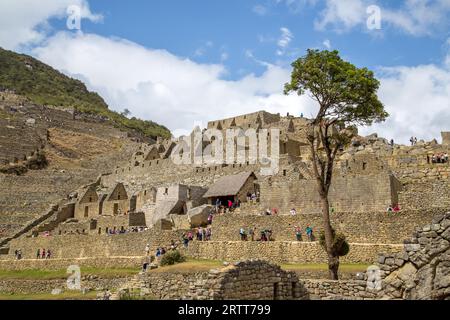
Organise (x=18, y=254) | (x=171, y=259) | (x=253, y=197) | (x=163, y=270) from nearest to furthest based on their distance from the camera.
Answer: (x=163, y=270)
(x=171, y=259)
(x=253, y=197)
(x=18, y=254)

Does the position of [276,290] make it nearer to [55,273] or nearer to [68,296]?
[68,296]

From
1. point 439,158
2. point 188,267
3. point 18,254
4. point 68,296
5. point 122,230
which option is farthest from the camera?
point 18,254

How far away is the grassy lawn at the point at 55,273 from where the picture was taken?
2783 cm

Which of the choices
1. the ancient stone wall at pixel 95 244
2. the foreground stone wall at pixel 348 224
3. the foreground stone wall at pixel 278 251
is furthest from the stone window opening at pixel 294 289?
the ancient stone wall at pixel 95 244

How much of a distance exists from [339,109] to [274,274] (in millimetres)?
9457

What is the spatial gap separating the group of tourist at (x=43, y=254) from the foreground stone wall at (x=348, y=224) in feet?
50.0

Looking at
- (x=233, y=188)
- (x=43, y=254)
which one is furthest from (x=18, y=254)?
(x=233, y=188)

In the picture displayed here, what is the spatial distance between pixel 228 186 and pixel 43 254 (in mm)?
13860

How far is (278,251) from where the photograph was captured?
23625 mm

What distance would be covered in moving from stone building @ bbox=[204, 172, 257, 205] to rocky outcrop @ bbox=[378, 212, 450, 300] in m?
24.4

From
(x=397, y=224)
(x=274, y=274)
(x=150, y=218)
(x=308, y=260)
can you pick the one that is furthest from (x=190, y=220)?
(x=274, y=274)

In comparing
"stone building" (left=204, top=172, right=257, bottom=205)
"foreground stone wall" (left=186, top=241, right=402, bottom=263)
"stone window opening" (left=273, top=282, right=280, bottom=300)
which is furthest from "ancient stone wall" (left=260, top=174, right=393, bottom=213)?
"stone window opening" (left=273, top=282, right=280, bottom=300)

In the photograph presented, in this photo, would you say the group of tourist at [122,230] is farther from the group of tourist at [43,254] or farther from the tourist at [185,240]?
the tourist at [185,240]
